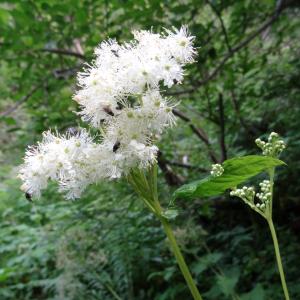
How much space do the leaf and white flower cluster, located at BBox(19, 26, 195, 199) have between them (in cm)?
14

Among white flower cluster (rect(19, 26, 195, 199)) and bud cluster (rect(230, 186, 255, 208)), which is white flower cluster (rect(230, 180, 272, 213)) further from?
white flower cluster (rect(19, 26, 195, 199))

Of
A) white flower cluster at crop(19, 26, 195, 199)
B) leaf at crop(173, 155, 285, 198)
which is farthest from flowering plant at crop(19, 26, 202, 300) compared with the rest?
leaf at crop(173, 155, 285, 198)

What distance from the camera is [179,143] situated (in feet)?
12.3

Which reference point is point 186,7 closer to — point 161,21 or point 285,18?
point 161,21

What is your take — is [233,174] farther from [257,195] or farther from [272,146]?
[272,146]

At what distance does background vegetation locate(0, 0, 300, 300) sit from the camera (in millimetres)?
2742

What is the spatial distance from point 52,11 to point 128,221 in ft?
5.05

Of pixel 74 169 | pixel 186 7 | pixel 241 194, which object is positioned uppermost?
pixel 186 7

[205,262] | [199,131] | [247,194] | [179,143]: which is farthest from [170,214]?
[179,143]

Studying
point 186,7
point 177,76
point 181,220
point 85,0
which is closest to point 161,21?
point 186,7

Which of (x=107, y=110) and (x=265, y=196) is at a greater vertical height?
(x=107, y=110)

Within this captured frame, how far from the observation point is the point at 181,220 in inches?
119

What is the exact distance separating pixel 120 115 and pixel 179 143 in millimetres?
2674

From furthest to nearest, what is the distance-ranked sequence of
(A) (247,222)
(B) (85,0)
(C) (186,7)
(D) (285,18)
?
1. (A) (247,222)
2. (D) (285,18)
3. (B) (85,0)
4. (C) (186,7)
